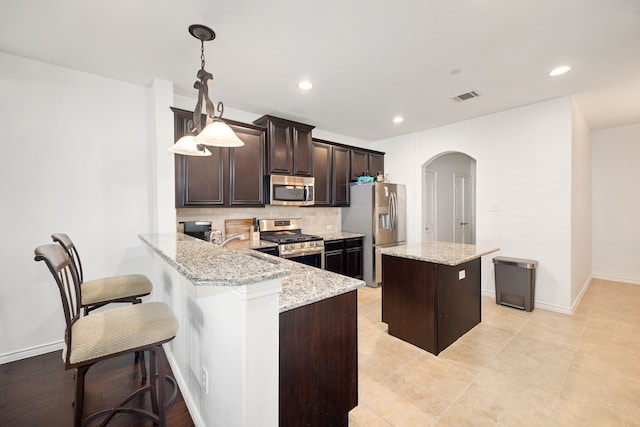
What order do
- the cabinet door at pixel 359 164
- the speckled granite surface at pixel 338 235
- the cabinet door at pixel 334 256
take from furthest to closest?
the cabinet door at pixel 359 164
the speckled granite surface at pixel 338 235
the cabinet door at pixel 334 256

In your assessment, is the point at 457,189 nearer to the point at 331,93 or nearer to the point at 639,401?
the point at 331,93

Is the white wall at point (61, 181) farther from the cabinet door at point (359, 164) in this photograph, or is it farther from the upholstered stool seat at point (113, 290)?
the cabinet door at point (359, 164)

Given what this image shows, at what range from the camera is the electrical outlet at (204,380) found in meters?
1.48

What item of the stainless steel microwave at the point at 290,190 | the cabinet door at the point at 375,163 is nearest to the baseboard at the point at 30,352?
the stainless steel microwave at the point at 290,190

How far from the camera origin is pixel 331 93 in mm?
3215

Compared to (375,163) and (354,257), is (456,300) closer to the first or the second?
(354,257)

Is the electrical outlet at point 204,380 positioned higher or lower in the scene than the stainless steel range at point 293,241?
lower

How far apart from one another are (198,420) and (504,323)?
3.24 meters

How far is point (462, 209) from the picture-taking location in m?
6.43

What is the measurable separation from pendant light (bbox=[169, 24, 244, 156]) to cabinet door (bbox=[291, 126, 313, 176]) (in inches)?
75.8

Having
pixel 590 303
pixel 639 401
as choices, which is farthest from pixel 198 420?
pixel 590 303

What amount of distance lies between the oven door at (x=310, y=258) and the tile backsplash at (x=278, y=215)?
79cm

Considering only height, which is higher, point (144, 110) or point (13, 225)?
point (144, 110)

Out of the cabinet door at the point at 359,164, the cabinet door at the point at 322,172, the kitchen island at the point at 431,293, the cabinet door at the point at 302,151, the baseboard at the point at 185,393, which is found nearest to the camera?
the baseboard at the point at 185,393
